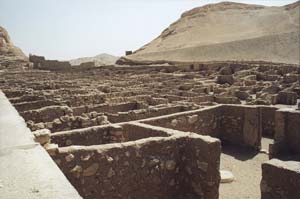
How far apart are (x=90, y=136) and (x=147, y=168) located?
184 centimetres

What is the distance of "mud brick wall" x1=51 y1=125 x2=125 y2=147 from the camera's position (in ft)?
23.1

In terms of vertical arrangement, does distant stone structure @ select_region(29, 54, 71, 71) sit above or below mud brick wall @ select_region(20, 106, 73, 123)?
above

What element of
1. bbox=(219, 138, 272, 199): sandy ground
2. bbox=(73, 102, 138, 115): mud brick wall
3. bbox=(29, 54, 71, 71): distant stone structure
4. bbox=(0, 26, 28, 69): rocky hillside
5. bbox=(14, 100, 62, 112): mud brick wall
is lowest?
bbox=(219, 138, 272, 199): sandy ground

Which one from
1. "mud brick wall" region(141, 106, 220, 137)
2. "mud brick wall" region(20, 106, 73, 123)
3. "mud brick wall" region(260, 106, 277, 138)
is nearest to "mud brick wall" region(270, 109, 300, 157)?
"mud brick wall" region(141, 106, 220, 137)

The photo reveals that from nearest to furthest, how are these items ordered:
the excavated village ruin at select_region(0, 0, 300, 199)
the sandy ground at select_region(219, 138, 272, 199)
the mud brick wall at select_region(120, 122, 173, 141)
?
1. the excavated village ruin at select_region(0, 0, 300, 199)
2. the mud brick wall at select_region(120, 122, 173, 141)
3. the sandy ground at select_region(219, 138, 272, 199)

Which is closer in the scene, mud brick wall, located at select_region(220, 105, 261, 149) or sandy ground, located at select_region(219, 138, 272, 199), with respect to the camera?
sandy ground, located at select_region(219, 138, 272, 199)

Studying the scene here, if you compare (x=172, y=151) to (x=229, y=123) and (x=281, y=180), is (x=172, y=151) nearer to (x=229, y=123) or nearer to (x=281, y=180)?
(x=281, y=180)

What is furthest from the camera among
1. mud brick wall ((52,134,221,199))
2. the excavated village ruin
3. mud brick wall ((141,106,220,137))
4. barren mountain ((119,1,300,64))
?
barren mountain ((119,1,300,64))

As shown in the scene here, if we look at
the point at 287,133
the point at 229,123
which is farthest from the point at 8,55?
the point at 287,133

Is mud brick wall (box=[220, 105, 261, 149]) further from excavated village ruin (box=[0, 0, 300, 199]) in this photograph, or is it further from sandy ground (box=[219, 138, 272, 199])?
sandy ground (box=[219, 138, 272, 199])

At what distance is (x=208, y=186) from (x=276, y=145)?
11.8 ft

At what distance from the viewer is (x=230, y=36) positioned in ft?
254

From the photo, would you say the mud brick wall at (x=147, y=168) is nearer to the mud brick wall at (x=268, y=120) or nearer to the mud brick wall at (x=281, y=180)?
the mud brick wall at (x=281, y=180)

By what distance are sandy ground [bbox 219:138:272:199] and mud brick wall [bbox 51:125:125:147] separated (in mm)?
2487
